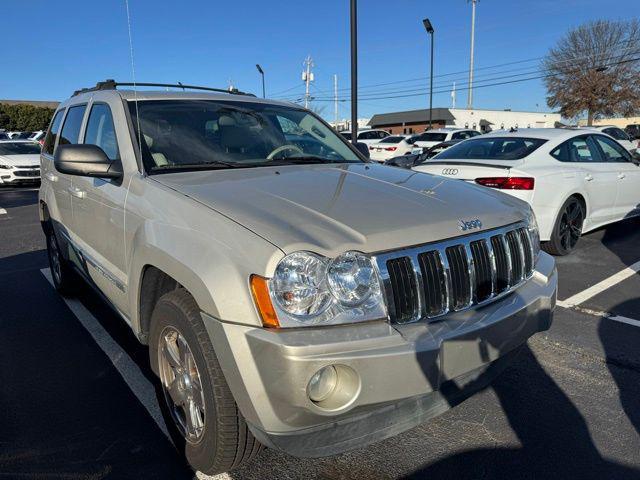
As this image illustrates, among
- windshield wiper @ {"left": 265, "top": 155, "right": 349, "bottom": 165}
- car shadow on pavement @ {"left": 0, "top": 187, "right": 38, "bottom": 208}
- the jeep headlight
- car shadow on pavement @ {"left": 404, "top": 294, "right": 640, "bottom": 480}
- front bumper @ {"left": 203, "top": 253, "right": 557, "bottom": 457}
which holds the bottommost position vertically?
car shadow on pavement @ {"left": 0, "top": 187, "right": 38, "bottom": 208}

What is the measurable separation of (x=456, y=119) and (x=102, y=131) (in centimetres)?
6321

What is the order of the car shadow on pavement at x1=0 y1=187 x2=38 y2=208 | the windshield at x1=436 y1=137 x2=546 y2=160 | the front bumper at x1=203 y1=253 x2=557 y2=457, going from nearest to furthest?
the front bumper at x1=203 y1=253 x2=557 y2=457, the windshield at x1=436 y1=137 x2=546 y2=160, the car shadow on pavement at x1=0 y1=187 x2=38 y2=208

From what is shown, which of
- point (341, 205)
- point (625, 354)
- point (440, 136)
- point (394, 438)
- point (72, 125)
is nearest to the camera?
point (341, 205)

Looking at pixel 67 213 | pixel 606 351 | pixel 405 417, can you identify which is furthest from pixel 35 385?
pixel 606 351

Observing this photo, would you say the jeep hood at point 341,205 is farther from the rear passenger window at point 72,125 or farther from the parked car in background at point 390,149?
the parked car in background at point 390,149

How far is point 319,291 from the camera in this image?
77.0 inches

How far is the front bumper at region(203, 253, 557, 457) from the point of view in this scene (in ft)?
5.98

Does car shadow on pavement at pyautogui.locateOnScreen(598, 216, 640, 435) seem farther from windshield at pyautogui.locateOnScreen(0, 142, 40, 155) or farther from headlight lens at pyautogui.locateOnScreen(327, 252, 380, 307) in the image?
windshield at pyautogui.locateOnScreen(0, 142, 40, 155)

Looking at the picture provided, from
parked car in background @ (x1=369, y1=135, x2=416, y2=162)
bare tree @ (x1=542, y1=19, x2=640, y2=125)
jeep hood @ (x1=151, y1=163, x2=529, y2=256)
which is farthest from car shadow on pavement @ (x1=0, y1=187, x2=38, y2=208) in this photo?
bare tree @ (x1=542, y1=19, x2=640, y2=125)

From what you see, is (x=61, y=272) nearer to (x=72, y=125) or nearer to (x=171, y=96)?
(x=72, y=125)

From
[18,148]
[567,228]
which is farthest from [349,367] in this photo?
[18,148]

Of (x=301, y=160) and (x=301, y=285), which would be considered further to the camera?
(x=301, y=160)

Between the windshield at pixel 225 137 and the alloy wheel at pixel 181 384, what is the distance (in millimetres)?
1012

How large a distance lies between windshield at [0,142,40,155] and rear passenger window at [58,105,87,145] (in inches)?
539
